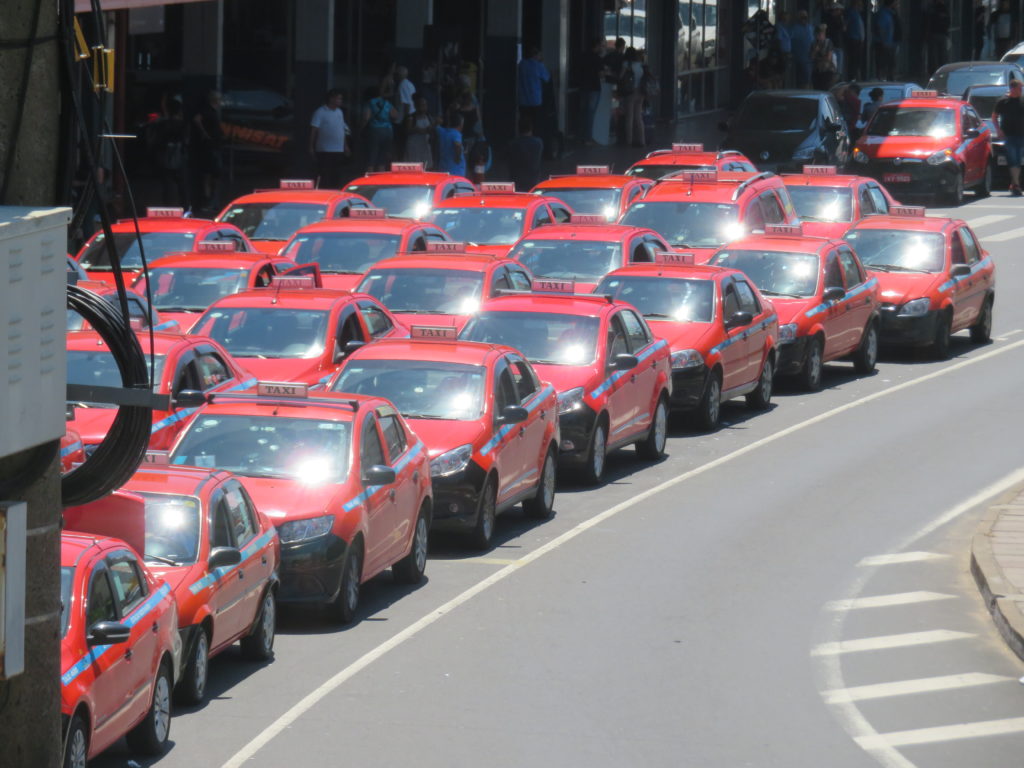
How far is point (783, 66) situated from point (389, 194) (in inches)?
849

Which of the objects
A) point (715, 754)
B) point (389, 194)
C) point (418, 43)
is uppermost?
point (418, 43)

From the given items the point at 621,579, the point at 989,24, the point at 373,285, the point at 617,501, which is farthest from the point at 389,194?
the point at 989,24

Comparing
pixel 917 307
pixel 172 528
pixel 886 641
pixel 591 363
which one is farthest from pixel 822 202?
pixel 172 528

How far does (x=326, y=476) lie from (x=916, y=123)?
29200 millimetres

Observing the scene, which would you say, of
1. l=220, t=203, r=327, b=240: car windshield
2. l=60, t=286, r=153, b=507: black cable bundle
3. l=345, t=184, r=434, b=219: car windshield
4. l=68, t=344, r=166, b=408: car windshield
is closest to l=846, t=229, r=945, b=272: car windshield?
l=345, t=184, r=434, b=219: car windshield

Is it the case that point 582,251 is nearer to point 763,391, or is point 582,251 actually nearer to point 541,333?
point 763,391

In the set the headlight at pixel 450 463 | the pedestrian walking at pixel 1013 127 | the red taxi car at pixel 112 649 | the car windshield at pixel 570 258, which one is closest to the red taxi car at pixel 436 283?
the car windshield at pixel 570 258

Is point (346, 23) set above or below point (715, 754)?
above

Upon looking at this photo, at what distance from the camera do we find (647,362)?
827 inches

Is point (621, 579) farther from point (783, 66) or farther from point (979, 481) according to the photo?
point (783, 66)

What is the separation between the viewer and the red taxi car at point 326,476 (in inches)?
563

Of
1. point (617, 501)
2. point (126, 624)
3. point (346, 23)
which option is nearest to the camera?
point (126, 624)

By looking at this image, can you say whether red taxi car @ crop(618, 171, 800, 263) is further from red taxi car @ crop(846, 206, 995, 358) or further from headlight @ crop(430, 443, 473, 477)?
headlight @ crop(430, 443, 473, 477)

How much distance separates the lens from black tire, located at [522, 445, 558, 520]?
18.3m
